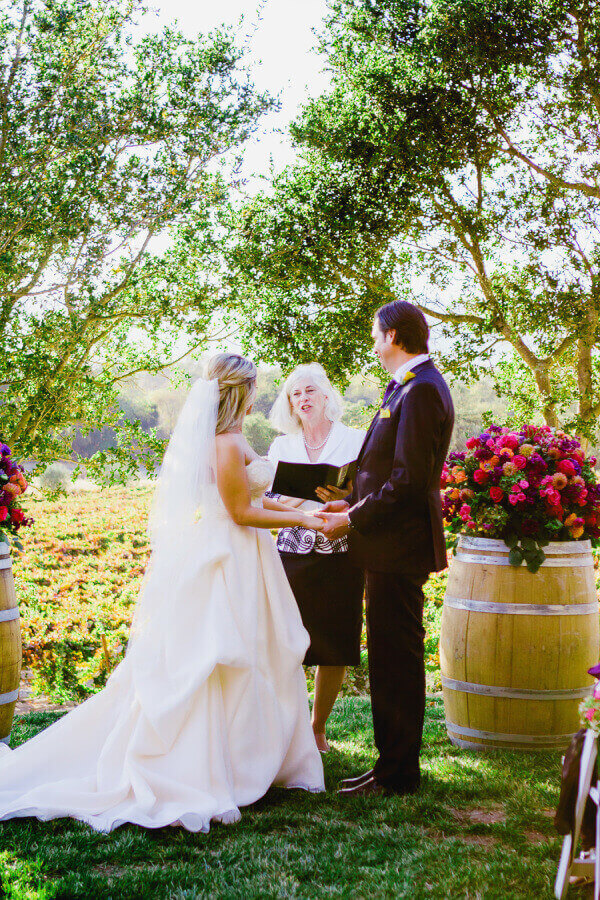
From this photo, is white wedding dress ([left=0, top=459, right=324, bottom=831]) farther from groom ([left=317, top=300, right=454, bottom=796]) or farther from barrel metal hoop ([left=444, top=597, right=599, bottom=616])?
barrel metal hoop ([left=444, top=597, right=599, bottom=616])

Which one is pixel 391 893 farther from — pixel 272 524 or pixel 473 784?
pixel 272 524

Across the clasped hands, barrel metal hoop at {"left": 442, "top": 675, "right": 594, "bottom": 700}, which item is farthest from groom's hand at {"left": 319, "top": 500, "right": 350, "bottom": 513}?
barrel metal hoop at {"left": 442, "top": 675, "right": 594, "bottom": 700}

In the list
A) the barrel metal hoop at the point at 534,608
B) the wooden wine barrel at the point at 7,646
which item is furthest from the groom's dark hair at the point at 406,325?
Result: the wooden wine barrel at the point at 7,646

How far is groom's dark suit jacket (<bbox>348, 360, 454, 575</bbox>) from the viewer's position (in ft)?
11.3

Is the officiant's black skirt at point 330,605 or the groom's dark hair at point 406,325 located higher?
the groom's dark hair at point 406,325

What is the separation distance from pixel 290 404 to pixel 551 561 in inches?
68.8

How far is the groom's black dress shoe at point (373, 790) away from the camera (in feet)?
11.7

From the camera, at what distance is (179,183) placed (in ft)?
24.8

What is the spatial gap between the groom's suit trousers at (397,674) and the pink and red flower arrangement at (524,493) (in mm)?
832

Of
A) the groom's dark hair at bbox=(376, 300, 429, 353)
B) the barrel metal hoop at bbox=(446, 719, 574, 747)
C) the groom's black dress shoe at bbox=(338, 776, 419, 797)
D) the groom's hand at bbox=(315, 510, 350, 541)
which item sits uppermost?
the groom's dark hair at bbox=(376, 300, 429, 353)

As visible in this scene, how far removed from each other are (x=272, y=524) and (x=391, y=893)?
1.64 metres

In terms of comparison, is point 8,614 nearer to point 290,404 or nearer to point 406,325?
point 290,404

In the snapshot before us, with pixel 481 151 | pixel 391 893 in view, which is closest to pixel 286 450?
pixel 391 893

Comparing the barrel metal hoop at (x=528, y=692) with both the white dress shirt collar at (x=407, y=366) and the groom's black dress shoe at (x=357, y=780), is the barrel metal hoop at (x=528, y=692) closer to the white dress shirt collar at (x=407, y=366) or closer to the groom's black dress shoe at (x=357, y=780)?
the groom's black dress shoe at (x=357, y=780)
